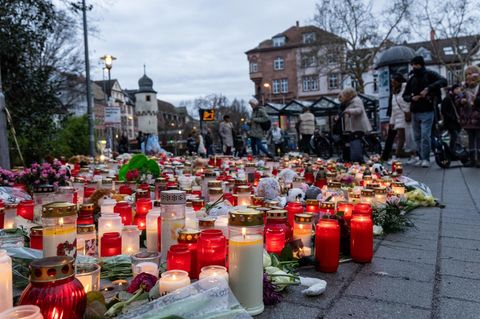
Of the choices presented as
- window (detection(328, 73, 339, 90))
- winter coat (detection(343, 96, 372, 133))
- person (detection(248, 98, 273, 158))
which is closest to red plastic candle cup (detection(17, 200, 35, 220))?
winter coat (detection(343, 96, 372, 133))

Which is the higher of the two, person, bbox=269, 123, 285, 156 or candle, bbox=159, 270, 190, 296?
person, bbox=269, 123, 285, 156

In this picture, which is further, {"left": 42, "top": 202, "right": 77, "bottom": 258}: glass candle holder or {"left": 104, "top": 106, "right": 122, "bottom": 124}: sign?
{"left": 104, "top": 106, "right": 122, "bottom": 124}: sign

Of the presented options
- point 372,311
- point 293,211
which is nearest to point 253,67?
point 293,211

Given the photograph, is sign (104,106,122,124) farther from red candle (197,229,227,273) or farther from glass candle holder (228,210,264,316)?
glass candle holder (228,210,264,316)

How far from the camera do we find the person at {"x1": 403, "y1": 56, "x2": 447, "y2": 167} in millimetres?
7621

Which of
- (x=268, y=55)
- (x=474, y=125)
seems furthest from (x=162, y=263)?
(x=268, y=55)

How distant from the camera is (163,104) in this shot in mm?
91500

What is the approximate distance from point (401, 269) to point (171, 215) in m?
1.42

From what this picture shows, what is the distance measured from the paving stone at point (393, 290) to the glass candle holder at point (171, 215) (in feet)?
3.33

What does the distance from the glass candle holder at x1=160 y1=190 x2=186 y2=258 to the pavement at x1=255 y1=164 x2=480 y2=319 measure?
752 mm

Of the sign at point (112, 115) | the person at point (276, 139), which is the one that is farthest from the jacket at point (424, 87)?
the sign at point (112, 115)

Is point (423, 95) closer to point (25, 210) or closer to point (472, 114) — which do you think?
point (472, 114)

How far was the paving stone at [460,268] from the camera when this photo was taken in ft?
7.77

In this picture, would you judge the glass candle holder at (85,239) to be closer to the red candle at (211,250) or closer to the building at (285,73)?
the red candle at (211,250)
